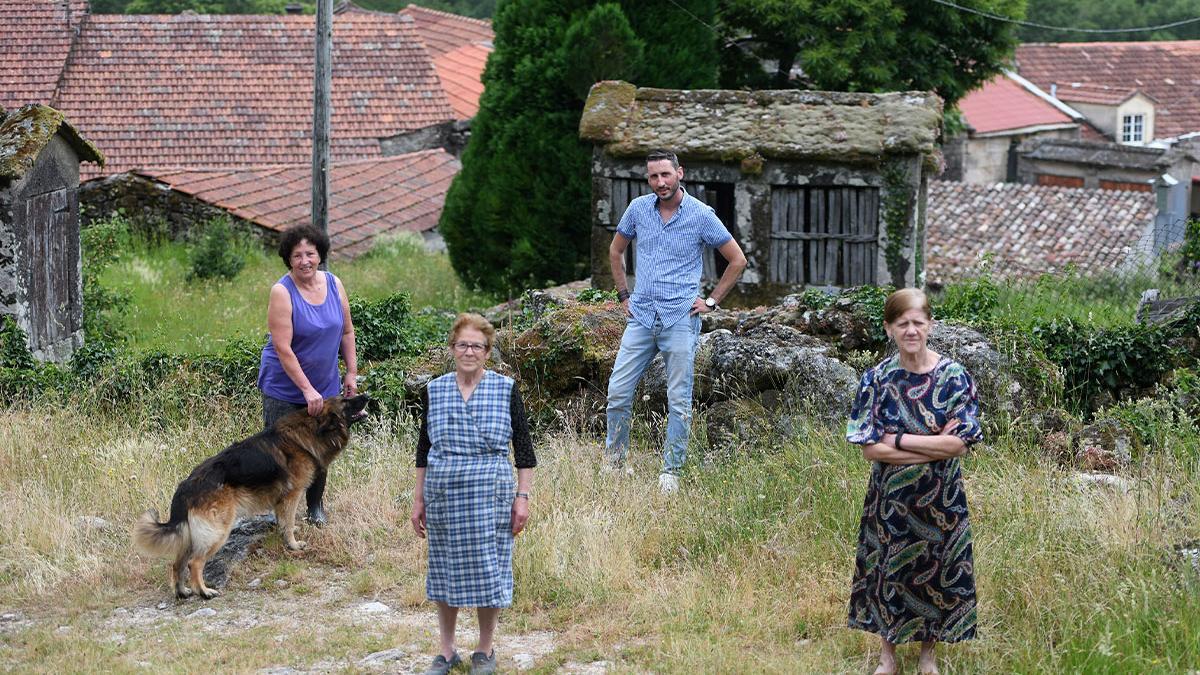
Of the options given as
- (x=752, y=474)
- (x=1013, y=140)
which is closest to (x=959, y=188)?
(x=1013, y=140)

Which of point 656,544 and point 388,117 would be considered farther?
point 388,117

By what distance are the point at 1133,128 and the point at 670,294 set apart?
3667cm

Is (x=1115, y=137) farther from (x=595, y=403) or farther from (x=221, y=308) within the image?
(x=595, y=403)

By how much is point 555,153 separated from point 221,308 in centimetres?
523

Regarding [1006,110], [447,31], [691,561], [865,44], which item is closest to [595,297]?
[691,561]

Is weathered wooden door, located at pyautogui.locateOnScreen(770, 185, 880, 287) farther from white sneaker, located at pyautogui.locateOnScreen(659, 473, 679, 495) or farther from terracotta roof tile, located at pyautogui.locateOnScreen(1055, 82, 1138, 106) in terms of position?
terracotta roof tile, located at pyautogui.locateOnScreen(1055, 82, 1138, 106)

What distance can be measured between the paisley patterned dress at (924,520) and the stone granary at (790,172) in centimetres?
1032

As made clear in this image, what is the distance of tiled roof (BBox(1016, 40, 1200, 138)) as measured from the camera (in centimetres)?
4166

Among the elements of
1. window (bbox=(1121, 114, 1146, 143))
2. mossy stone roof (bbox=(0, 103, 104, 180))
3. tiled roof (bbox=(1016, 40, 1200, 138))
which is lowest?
mossy stone roof (bbox=(0, 103, 104, 180))

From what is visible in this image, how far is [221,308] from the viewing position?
17062 mm

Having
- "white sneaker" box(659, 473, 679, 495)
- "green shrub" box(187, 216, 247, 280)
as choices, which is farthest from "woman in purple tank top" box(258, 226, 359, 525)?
"green shrub" box(187, 216, 247, 280)

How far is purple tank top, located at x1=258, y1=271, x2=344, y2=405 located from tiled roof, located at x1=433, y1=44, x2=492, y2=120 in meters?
20.3

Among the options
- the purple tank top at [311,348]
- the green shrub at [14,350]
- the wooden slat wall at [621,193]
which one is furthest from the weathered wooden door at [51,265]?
the wooden slat wall at [621,193]

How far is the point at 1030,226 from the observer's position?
26.2m
